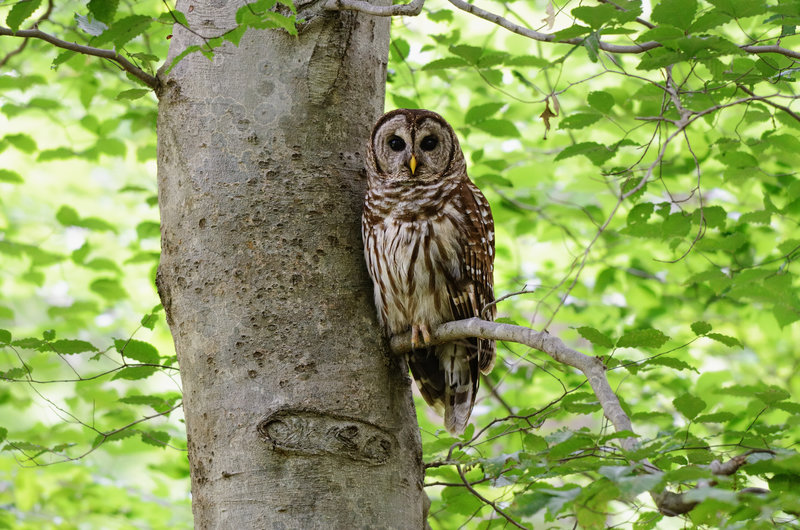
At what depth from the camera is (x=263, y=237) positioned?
2.09 metres

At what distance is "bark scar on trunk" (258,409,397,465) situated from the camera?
6.17 feet

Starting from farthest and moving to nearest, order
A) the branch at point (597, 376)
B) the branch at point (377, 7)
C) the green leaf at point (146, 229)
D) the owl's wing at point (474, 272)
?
the green leaf at point (146, 229) → the owl's wing at point (474, 272) → the branch at point (377, 7) → the branch at point (597, 376)

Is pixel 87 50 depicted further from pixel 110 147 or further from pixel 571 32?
pixel 110 147

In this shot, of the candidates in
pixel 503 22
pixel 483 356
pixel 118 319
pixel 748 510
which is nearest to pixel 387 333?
pixel 483 356

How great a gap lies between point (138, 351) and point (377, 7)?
1.30 meters

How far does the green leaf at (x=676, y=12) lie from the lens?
2.23 metres

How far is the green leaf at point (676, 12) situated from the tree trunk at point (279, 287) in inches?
34.7

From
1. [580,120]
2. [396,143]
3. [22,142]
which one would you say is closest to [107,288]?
[22,142]

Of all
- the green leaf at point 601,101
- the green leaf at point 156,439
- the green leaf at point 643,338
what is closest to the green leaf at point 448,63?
the green leaf at point 601,101

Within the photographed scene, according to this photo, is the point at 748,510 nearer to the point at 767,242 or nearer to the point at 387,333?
the point at 387,333

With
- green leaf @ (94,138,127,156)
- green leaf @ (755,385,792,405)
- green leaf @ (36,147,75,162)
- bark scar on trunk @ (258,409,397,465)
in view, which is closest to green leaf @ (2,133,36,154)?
green leaf @ (36,147,75,162)

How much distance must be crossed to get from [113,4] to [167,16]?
136 mm

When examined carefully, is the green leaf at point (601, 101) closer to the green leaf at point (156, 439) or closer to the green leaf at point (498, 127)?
the green leaf at point (498, 127)

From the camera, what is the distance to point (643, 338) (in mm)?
1989
